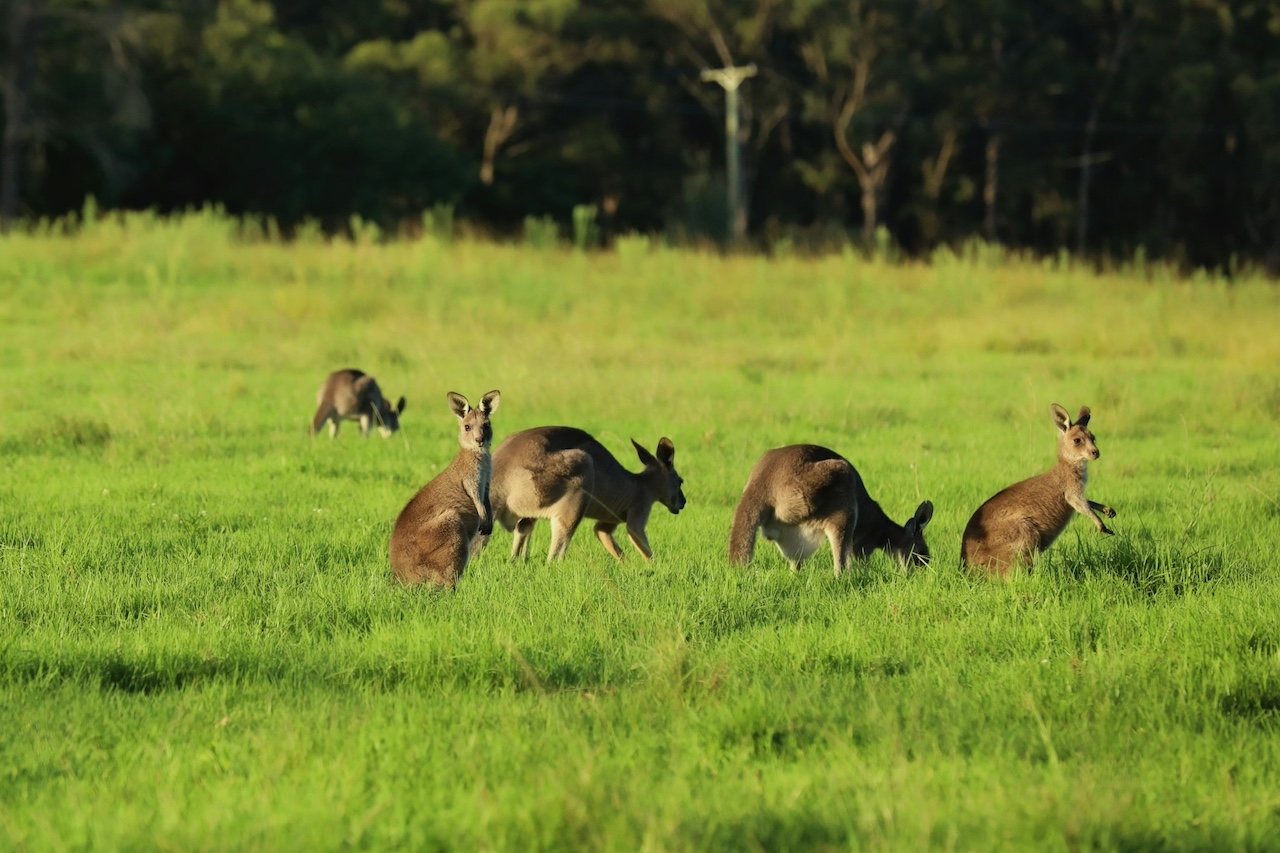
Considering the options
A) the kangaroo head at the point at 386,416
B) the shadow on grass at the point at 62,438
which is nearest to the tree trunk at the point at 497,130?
the kangaroo head at the point at 386,416

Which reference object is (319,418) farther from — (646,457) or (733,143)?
(733,143)

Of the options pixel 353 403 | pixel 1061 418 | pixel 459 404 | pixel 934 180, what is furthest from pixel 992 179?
pixel 459 404

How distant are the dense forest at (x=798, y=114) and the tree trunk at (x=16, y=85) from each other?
7050mm

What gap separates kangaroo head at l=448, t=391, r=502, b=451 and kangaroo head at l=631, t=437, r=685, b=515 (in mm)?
999

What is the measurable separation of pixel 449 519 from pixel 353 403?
15.4 ft

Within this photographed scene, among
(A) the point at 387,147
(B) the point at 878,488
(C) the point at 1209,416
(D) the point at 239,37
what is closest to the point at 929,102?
(A) the point at 387,147

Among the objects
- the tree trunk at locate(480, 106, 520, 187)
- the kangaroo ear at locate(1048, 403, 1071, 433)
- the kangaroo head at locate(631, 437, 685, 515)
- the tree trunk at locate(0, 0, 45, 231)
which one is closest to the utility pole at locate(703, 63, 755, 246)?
the tree trunk at locate(480, 106, 520, 187)

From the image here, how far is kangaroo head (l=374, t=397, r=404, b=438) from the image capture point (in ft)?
35.4

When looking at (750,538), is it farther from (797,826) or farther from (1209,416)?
(1209,416)

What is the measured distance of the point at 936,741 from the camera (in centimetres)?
442

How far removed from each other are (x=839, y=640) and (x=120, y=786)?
2.53m

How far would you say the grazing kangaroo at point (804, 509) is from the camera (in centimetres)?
663

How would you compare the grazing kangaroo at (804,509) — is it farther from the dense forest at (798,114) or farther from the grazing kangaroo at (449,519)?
the dense forest at (798,114)

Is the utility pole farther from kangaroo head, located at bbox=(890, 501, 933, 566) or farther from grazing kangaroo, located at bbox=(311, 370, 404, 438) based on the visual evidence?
kangaroo head, located at bbox=(890, 501, 933, 566)
